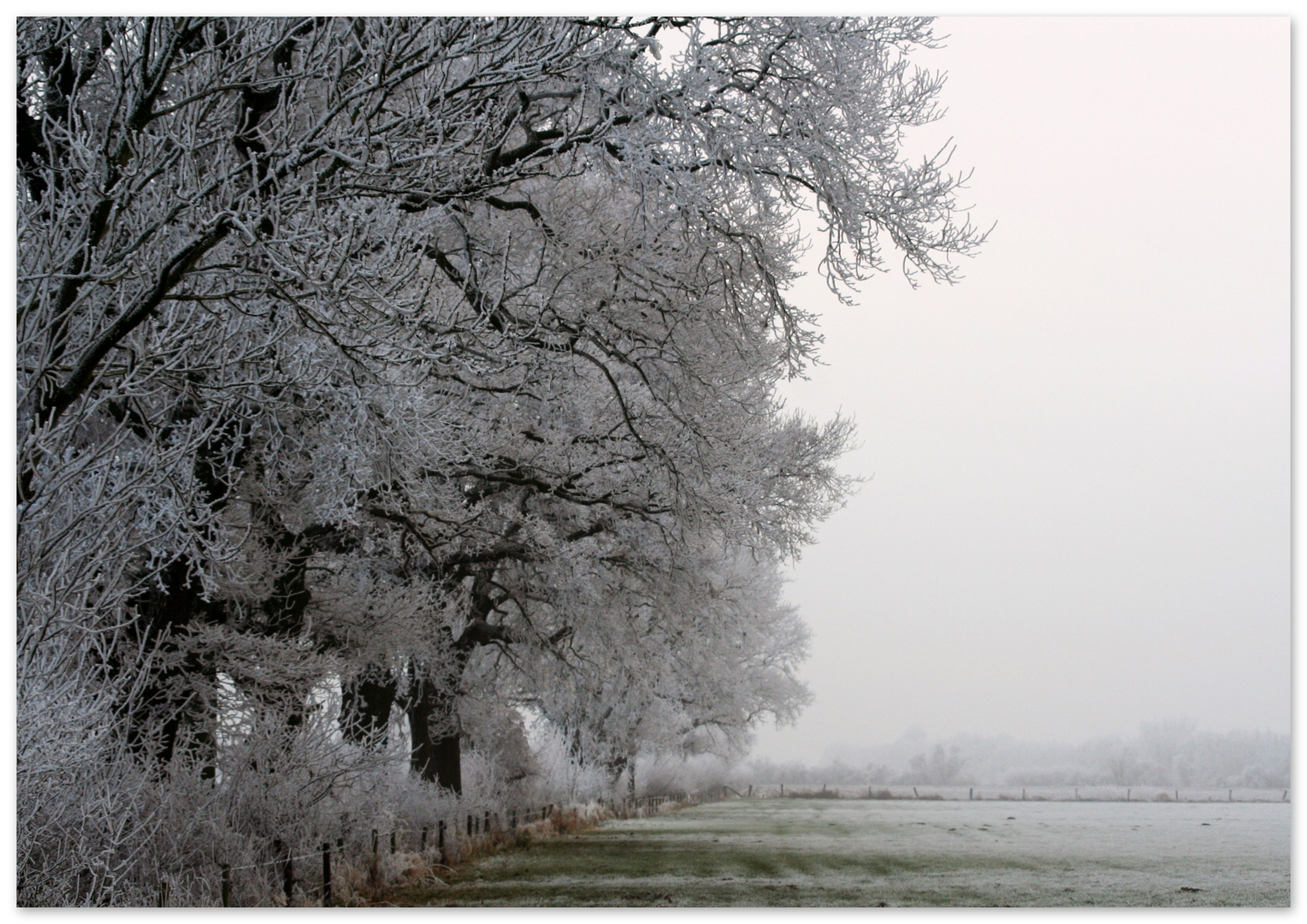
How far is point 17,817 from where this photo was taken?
5.08m

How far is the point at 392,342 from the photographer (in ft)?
15.7

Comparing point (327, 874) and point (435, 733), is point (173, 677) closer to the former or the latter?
point (327, 874)

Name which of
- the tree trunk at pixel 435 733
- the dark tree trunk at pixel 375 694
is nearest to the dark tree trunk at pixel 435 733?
the tree trunk at pixel 435 733

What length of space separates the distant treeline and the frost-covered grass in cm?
35

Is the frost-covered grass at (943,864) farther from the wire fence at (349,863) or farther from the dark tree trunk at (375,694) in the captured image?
the dark tree trunk at (375,694)

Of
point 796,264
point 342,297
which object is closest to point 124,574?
point 342,297

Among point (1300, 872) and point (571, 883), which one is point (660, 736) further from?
point (1300, 872)

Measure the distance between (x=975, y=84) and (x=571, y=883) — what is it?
656cm

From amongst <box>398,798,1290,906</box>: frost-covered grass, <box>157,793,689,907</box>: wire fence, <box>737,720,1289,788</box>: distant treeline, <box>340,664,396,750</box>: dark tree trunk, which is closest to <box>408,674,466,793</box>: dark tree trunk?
<box>340,664,396,750</box>: dark tree trunk

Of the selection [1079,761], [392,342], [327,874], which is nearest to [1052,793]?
[1079,761]

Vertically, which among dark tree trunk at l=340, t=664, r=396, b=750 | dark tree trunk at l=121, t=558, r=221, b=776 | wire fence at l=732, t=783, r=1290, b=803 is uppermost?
dark tree trunk at l=121, t=558, r=221, b=776

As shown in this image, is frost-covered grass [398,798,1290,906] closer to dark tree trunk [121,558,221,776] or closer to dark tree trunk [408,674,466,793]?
dark tree trunk [408,674,466,793]

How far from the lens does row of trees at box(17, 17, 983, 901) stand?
4422 millimetres

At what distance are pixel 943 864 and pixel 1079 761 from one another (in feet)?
5.18
